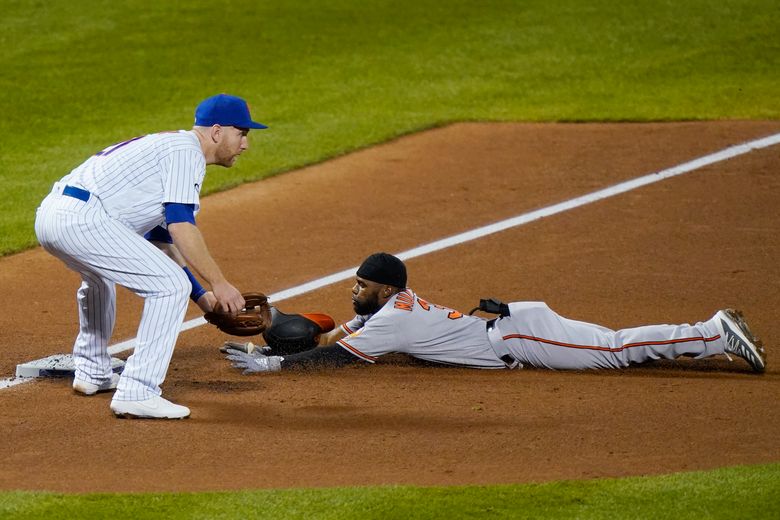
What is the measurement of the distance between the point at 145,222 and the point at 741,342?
332 centimetres

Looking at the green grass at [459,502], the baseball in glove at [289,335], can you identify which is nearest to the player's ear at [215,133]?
the baseball in glove at [289,335]

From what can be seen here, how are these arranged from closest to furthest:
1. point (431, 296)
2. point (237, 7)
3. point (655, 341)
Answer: point (655, 341) → point (431, 296) → point (237, 7)

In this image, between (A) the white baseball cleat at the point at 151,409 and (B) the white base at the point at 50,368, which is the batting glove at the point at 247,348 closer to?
(B) the white base at the point at 50,368

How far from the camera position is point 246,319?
7.03m

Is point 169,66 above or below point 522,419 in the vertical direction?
above

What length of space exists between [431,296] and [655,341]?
6.55 feet

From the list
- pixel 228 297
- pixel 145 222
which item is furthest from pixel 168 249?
pixel 228 297

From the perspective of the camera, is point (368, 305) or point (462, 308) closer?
point (368, 305)

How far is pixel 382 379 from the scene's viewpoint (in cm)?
723

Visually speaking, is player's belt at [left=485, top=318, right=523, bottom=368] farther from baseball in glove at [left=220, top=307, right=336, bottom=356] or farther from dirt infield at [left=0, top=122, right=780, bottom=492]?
baseball in glove at [left=220, top=307, right=336, bottom=356]

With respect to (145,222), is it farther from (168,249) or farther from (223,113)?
(223,113)

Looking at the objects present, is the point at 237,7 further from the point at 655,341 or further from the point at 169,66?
the point at 655,341

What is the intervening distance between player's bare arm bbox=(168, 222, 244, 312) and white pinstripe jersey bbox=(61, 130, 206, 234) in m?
0.17

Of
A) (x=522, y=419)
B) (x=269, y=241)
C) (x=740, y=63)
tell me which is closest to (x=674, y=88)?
(x=740, y=63)
